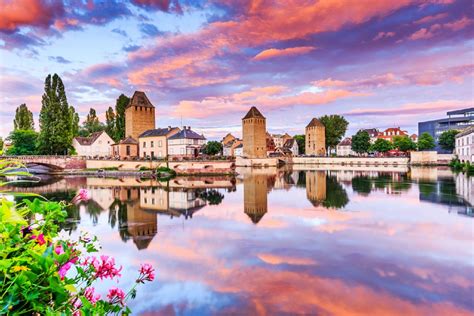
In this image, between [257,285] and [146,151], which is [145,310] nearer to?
[257,285]

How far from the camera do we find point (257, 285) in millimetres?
6965

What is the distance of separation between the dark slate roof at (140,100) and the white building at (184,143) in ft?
40.4

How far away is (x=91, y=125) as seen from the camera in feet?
255

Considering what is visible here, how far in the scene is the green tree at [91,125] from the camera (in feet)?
252

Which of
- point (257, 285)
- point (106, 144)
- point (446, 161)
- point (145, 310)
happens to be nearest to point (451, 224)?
point (257, 285)

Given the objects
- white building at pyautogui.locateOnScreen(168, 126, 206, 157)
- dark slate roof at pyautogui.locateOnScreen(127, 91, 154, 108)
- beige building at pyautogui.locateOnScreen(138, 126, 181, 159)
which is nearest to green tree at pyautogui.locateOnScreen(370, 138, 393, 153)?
white building at pyautogui.locateOnScreen(168, 126, 206, 157)

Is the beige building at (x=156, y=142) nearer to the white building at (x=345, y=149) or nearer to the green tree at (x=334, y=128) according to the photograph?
the green tree at (x=334, y=128)

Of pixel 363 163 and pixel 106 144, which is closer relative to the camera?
pixel 106 144

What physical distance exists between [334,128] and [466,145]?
42.2 m

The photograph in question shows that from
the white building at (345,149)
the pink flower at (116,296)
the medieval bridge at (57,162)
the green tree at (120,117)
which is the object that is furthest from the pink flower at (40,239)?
the white building at (345,149)

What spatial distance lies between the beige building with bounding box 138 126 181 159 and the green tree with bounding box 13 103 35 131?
74.9 feet

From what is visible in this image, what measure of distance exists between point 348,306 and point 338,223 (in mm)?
6986

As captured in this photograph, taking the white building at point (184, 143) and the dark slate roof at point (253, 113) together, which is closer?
the white building at point (184, 143)

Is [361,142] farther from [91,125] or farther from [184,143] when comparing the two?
[91,125]
